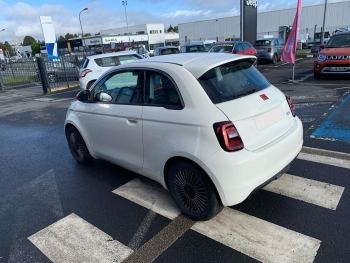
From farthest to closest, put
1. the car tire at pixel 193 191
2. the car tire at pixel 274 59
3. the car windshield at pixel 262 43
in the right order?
1. the car windshield at pixel 262 43
2. the car tire at pixel 274 59
3. the car tire at pixel 193 191

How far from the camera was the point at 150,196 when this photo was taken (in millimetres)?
4211

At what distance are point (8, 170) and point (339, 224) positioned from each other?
5280 mm

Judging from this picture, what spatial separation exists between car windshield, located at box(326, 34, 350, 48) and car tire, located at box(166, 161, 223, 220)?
10.8 meters

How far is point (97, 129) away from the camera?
183 inches

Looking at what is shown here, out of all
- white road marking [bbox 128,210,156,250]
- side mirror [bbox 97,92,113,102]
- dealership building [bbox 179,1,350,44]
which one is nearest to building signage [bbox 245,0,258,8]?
side mirror [bbox 97,92,113,102]

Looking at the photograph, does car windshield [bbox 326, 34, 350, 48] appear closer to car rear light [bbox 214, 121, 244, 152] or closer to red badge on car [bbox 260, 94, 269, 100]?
red badge on car [bbox 260, 94, 269, 100]

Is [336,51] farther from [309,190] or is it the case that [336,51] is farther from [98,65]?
[309,190]

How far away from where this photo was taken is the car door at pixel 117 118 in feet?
12.8

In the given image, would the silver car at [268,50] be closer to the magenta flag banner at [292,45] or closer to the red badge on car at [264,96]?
the magenta flag banner at [292,45]

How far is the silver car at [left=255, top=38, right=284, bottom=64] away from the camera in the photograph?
21.2m

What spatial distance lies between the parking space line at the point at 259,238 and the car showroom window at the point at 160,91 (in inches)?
53.1

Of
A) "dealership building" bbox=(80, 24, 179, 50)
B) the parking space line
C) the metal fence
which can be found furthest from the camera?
"dealership building" bbox=(80, 24, 179, 50)

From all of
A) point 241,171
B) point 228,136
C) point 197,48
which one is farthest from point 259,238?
point 197,48

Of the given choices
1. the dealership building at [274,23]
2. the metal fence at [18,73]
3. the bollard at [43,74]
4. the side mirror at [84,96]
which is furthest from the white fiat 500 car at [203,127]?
the dealership building at [274,23]
